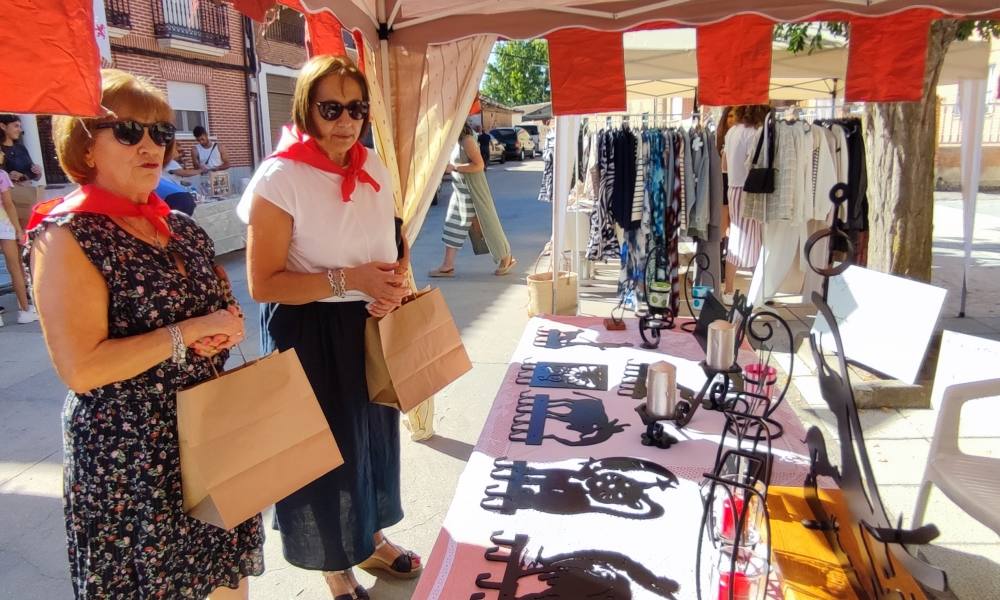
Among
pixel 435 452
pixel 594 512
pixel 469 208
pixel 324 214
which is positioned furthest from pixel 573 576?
pixel 469 208

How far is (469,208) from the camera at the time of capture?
6.98 m

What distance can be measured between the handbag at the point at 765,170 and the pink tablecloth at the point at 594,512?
3170 millimetres

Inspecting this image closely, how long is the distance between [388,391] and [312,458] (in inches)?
16.7

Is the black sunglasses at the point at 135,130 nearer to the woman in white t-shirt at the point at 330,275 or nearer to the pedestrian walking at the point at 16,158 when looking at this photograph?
the woman in white t-shirt at the point at 330,275

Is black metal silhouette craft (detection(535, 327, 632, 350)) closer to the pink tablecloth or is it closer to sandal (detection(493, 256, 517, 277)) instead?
the pink tablecloth

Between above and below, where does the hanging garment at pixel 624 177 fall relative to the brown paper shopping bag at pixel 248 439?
above

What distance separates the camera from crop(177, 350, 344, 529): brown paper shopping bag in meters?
1.38

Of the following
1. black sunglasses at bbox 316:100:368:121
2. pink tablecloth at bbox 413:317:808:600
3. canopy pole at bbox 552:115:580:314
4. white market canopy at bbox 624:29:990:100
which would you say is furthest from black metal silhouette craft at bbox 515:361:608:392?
white market canopy at bbox 624:29:990:100

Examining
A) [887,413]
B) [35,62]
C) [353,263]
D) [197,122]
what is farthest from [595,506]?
[197,122]

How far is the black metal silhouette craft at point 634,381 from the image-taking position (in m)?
2.14

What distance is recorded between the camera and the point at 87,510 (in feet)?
4.62

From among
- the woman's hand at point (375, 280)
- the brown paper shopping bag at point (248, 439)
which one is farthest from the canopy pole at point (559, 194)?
the brown paper shopping bag at point (248, 439)

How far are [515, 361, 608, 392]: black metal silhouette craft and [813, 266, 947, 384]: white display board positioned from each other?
2.86ft

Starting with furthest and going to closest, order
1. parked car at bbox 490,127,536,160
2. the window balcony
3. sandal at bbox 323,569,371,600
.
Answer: parked car at bbox 490,127,536,160
the window balcony
sandal at bbox 323,569,371,600
